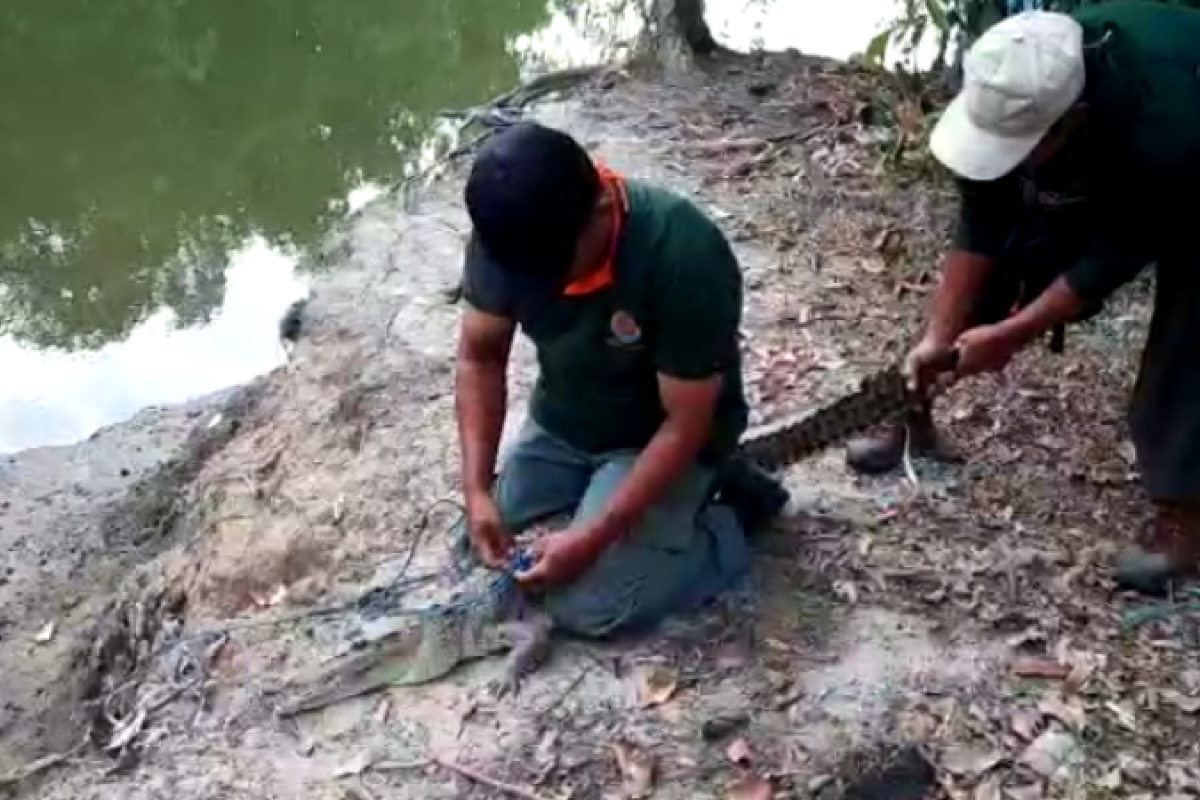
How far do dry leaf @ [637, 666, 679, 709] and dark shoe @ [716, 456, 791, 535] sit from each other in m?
0.46

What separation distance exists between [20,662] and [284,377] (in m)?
1.37

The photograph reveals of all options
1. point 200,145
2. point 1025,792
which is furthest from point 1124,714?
point 200,145

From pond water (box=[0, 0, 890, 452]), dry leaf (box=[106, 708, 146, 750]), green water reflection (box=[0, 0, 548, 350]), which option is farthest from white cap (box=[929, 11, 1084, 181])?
green water reflection (box=[0, 0, 548, 350])

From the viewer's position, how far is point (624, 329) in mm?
3305

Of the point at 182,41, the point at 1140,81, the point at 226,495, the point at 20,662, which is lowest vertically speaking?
the point at 20,662

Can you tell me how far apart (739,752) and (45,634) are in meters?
3.04

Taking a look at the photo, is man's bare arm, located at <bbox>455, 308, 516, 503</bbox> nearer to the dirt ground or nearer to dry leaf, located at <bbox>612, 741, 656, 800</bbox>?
the dirt ground

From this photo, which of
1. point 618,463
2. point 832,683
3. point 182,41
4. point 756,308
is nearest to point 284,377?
point 756,308

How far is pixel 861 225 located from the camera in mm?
5973

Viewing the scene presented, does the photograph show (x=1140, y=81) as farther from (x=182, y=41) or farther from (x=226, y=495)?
(x=182, y=41)

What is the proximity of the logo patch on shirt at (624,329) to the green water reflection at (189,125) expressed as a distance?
5267mm

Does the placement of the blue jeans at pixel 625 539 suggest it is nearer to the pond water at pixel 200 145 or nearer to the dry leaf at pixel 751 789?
the dry leaf at pixel 751 789

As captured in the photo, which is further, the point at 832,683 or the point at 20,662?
the point at 20,662

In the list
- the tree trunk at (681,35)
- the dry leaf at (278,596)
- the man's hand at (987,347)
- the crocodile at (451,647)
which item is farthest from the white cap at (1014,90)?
the tree trunk at (681,35)
